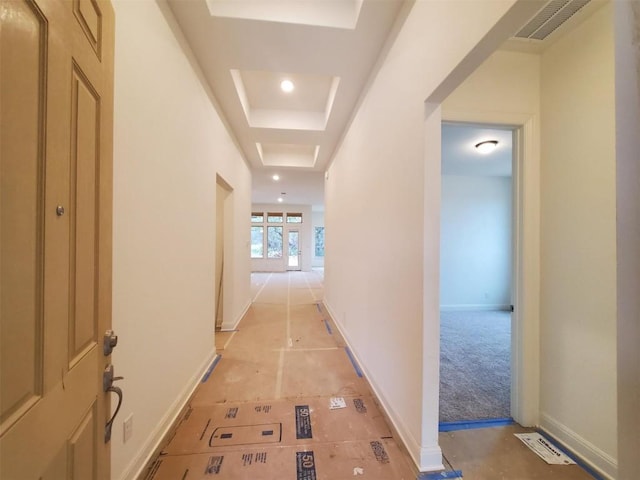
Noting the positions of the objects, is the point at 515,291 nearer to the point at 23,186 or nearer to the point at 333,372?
the point at 333,372

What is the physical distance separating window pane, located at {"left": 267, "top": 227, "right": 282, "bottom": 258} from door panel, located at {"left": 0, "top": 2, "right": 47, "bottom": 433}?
1006cm

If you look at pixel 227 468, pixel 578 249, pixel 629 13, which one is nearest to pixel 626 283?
pixel 629 13

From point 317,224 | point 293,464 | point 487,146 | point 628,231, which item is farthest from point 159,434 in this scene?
point 317,224

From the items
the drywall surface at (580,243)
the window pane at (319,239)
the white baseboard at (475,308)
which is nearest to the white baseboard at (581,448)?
the drywall surface at (580,243)

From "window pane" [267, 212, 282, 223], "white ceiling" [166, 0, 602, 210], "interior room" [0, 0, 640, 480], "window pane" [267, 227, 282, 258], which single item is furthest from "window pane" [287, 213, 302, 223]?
"interior room" [0, 0, 640, 480]

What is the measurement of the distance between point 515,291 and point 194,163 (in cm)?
279

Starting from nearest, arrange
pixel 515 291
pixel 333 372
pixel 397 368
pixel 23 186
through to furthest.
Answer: pixel 23 186, pixel 397 368, pixel 515 291, pixel 333 372

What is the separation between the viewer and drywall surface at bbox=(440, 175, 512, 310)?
15.6ft

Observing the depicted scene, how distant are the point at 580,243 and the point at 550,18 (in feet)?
4.53

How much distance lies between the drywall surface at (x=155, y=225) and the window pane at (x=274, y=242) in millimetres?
8059

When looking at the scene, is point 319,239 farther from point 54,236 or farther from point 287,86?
point 54,236

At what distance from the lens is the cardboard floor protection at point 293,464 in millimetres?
1385

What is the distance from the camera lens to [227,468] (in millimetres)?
1427

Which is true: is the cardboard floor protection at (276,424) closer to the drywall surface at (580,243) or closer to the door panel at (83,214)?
the drywall surface at (580,243)
